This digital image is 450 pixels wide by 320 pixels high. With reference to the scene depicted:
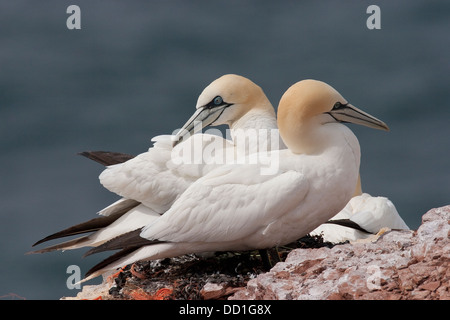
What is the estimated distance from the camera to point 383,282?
6062mm

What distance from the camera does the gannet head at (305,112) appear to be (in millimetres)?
7836

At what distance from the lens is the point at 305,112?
786 cm

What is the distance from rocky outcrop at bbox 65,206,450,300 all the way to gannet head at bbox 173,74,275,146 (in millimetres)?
1713

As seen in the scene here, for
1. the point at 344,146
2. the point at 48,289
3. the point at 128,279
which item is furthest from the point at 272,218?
the point at 48,289

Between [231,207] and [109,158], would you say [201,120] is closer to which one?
[109,158]

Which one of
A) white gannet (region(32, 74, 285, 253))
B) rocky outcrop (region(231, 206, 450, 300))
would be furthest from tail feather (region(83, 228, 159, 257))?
rocky outcrop (region(231, 206, 450, 300))

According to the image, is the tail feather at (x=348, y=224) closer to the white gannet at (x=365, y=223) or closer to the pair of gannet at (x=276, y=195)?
the white gannet at (x=365, y=223)

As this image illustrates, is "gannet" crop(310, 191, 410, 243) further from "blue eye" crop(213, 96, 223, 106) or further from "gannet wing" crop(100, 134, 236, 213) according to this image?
"blue eye" crop(213, 96, 223, 106)

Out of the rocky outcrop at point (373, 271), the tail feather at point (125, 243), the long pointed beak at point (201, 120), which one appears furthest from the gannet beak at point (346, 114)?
the tail feather at point (125, 243)

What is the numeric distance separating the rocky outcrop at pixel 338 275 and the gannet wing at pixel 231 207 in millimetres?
361

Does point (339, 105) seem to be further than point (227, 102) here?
No

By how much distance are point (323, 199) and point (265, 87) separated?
11337 mm

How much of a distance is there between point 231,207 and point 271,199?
334 millimetres

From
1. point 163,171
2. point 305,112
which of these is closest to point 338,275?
point 305,112
